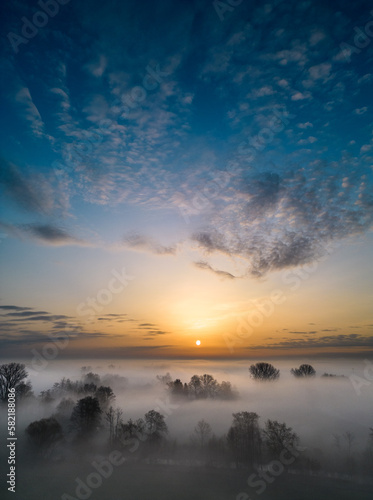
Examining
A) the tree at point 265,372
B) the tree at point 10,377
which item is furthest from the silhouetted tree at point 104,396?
the tree at point 265,372

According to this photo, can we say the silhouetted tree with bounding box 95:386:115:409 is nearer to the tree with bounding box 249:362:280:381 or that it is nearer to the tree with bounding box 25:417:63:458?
the tree with bounding box 25:417:63:458

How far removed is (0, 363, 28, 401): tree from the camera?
197 ft

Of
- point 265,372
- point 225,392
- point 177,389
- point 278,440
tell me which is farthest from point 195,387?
point 278,440

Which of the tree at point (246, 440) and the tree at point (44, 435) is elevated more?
the tree at point (44, 435)

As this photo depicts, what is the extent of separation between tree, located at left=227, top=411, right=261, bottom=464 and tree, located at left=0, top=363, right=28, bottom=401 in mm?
59260

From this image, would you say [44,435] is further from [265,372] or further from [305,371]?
[305,371]

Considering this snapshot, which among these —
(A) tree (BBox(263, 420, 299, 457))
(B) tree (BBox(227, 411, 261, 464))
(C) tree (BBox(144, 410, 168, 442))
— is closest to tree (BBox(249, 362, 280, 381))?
(B) tree (BBox(227, 411, 261, 464))

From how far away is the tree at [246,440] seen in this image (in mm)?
63375

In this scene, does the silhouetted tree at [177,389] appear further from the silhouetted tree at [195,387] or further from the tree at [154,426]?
the tree at [154,426]

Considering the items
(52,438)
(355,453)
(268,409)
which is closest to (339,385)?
(268,409)

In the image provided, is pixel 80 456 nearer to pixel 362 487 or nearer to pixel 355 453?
pixel 362 487

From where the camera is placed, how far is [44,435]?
172 feet

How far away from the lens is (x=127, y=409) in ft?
338

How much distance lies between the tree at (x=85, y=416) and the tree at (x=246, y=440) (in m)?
37.6
